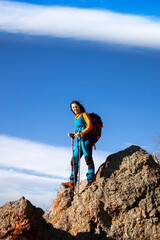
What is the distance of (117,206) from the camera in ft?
25.7

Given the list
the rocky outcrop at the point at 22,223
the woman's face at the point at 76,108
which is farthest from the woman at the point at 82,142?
the rocky outcrop at the point at 22,223

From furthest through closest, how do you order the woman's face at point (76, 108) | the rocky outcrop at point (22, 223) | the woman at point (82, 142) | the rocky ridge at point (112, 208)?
the woman's face at point (76, 108) < the woman at point (82, 142) < the rocky ridge at point (112, 208) < the rocky outcrop at point (22, 223)

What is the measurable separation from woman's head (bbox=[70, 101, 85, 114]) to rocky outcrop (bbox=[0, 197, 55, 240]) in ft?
11.6

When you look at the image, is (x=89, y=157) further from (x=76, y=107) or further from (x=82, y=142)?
(x=76, y=107)

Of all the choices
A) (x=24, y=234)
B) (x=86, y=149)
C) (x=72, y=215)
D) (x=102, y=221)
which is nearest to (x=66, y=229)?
(x=72, y=215)

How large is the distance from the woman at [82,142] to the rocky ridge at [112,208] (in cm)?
45

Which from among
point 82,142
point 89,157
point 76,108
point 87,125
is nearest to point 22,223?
point 89,157

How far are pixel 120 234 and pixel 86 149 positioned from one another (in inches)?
101

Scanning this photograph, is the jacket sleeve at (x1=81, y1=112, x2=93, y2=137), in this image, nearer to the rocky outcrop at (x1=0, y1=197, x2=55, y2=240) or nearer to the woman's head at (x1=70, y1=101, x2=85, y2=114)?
the woman's head at (x1=70, y1=101, x2=85, y2=114)

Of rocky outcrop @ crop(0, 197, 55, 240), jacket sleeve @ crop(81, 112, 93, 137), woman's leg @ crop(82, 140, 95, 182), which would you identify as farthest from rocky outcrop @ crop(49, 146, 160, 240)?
jacket sleeve @ crop(81, 112, 93, 137)

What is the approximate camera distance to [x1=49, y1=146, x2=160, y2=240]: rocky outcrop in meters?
7.66

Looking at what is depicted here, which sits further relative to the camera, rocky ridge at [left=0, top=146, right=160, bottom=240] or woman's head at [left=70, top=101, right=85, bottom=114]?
woman's head at [left=70, top=101, right=85, bottom=114]

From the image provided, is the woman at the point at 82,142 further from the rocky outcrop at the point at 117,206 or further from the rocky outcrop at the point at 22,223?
the rocky outcrop at the point at 22,223

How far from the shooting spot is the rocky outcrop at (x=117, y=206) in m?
7.66
